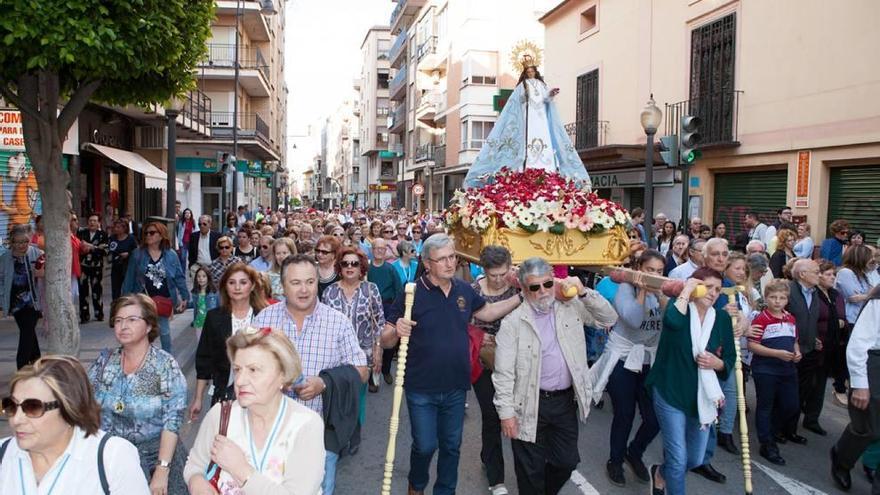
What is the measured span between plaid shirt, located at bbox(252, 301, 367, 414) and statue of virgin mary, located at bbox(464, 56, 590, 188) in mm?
3000

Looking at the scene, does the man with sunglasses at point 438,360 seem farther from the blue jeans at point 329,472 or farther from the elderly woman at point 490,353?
the blue jeans at point 329,472

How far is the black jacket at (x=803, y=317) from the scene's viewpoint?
666cm

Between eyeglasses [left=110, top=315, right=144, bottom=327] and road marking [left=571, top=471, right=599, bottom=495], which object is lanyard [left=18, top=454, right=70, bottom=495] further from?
road marking [left=571, top=471, right=599, bottom=495]

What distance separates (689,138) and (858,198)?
5330 mm

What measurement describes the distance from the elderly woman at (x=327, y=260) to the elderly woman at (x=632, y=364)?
3113 millimetres

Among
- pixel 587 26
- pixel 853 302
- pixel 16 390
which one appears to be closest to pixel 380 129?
pixel 587 26

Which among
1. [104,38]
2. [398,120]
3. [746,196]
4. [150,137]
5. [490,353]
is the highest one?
[398,120]

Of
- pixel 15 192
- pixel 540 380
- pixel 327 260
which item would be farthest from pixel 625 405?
pixel 15 192

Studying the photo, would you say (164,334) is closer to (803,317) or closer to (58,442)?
(58,442)

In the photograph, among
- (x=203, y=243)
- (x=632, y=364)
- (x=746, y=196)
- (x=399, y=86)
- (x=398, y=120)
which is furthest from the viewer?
(x=398, y=120)

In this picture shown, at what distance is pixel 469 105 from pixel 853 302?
29925 millimetres

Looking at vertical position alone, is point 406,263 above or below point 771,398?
above

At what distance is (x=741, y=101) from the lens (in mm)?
16375

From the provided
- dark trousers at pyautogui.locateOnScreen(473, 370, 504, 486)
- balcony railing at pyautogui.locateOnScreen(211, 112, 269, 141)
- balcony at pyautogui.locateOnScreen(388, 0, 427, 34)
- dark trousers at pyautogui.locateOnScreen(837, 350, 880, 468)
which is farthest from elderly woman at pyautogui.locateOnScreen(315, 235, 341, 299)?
balcony at pyautogui.locateOnScreen(388, 0, 427, 34)
